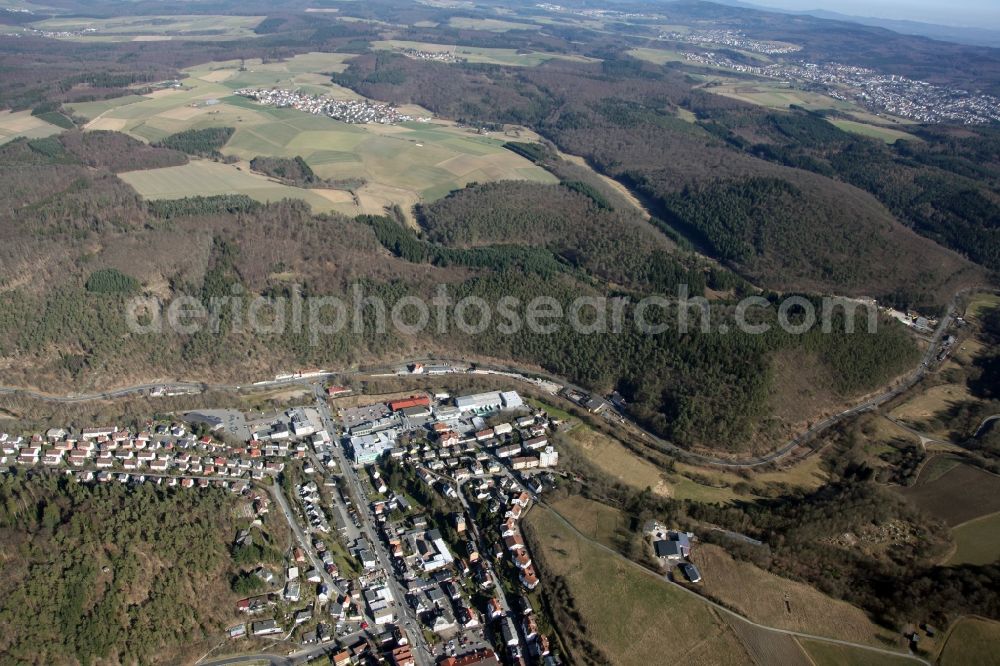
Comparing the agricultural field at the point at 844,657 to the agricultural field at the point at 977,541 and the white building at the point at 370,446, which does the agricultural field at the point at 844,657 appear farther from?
the white building at the point at 370,446

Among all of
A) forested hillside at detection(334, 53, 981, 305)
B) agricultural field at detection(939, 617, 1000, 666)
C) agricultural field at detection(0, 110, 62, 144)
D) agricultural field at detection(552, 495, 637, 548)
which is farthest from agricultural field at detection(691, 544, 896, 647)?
agricultural field at detection(0, 110, 62, 144)

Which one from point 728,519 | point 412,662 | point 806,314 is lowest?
point 412,662

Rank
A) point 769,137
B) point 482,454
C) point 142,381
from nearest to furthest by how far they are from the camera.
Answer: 1. point 482,454
2. point 142,381
3. point 769,137

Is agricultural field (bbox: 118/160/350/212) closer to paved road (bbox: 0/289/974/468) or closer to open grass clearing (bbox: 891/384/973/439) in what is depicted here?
paved road (bbox: 0/289/974/468)

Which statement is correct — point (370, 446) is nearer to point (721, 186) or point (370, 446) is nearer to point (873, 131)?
point (721, 186)

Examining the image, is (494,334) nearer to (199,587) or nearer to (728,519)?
(728,519)

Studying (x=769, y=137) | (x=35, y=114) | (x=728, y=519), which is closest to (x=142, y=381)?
(x=728, y=519)
